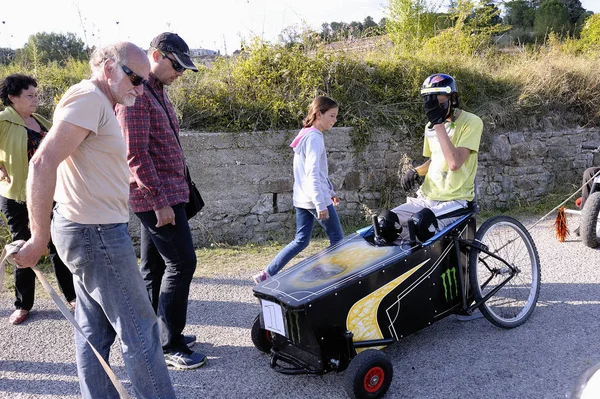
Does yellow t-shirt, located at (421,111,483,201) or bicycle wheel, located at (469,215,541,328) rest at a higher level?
yellow t-shirt, located at (421,111,483,201)

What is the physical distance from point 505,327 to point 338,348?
1496 mm

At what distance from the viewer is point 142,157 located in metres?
3.19

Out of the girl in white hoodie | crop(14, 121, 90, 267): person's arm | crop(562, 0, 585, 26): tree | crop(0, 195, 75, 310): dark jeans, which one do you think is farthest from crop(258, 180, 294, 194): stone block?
crop(562, 0, 585, 26): tree

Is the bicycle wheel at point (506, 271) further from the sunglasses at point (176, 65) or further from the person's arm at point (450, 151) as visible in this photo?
the sunglasses at point (176, 65)

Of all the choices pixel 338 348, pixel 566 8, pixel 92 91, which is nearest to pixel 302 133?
pixel 338 348

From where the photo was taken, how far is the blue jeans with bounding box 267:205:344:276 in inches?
180

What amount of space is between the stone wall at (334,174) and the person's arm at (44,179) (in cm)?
430

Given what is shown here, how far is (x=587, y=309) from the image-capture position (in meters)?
4.30

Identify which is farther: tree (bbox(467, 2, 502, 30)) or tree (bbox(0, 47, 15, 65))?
tree (bbox(467, 2, 502, 30))

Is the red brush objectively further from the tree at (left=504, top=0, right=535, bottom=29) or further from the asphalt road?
the tree at (left=504, top=0, right=535, bottom=29)

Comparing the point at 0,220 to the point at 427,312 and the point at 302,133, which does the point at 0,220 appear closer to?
the point at 302,133

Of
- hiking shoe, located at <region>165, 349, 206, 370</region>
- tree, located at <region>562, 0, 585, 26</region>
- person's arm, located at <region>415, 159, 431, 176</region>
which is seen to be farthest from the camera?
tree, located at <region>562, 0, 585, 26</region>

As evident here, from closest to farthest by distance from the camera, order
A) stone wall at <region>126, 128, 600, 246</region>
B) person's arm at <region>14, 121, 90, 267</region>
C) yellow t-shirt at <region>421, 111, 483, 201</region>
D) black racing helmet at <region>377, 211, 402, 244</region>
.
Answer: person's arm at <region>14, 121, 90, 267</region>
black racing helmet at <region>377, 211, 402, 244</region>
yellow t-shirt at <region>421, 111, 483, 201</region>
stone wall at <region>126, 128, 600, 246</region>

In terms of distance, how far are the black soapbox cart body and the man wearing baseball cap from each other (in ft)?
1.74
